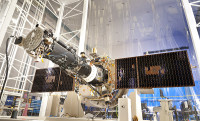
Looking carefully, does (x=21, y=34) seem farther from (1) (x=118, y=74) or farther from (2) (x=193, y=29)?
(2) (x=193, y=29)

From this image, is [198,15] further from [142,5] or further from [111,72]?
[111,72]

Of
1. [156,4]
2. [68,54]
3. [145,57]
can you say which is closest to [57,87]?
[68,54]

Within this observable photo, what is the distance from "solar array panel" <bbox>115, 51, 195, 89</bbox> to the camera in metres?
2.69

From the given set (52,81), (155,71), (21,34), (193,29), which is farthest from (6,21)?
(193,29)

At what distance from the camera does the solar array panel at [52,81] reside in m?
3.55

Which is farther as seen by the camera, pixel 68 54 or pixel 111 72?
pixel 111 72

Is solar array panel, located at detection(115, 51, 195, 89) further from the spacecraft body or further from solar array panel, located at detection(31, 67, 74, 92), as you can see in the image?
solar array panel, located at detection(31, 67, 74, 92)

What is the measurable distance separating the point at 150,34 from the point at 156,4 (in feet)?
6.12

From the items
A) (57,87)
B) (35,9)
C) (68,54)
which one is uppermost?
(35,9)

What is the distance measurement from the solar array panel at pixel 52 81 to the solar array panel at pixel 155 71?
54.5 inches

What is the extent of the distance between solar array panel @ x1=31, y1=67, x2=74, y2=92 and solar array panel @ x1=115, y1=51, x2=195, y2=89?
138 centimetres

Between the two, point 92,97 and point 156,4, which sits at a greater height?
point 156,4

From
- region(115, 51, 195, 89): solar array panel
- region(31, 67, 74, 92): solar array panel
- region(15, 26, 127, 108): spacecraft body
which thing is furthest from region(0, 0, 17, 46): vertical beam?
region(115, 51, 195, 89): solar array panel

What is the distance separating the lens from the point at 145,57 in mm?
3062
